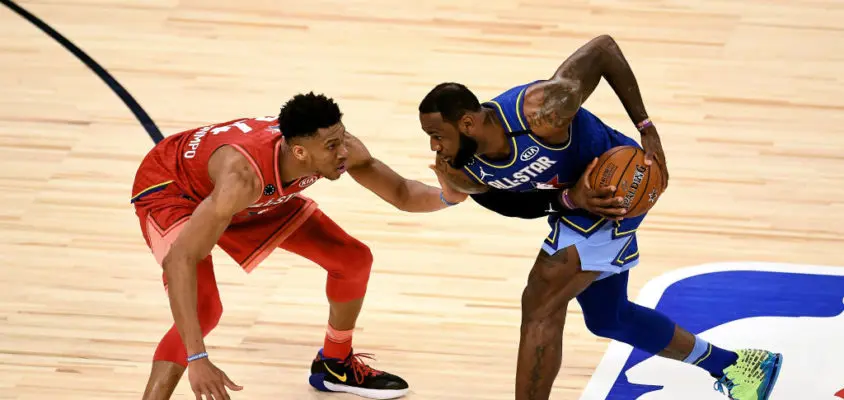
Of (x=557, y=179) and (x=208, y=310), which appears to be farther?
(x=208, y=310)

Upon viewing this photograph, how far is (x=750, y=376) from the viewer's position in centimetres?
527

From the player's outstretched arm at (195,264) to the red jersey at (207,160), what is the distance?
0.70 ft

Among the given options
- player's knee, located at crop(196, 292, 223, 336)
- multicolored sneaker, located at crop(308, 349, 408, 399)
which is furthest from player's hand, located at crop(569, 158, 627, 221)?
player's knee, located at crop(196, 292, 223, 336)

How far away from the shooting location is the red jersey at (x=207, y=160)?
4.97 metres

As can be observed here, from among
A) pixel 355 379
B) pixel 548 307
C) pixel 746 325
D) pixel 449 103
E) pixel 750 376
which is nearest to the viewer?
pixel 449 103

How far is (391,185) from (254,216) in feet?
2.04

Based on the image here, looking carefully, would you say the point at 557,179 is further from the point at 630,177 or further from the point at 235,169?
the point at 235,169

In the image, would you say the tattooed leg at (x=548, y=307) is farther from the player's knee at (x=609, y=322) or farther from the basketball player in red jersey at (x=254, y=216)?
the basketball player in red jersey at (x=254, y=216)

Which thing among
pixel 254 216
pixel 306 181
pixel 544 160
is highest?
pixel 544 160

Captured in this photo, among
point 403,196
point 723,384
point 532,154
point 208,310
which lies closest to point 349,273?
point 403,196

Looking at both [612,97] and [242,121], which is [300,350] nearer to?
[242,121]

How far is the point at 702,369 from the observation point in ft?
18.6

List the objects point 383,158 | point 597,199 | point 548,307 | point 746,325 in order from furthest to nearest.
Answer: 1. point 383,158
2. point 746,325
3. point 548,307
4. point 597,199

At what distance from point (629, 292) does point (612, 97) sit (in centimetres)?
207
